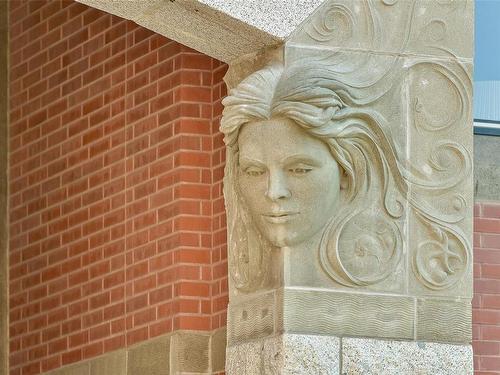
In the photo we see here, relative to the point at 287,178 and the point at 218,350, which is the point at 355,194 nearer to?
the point at 287,178

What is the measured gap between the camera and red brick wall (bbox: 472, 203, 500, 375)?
10203 mm

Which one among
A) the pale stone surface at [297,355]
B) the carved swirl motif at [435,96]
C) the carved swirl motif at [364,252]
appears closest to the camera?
the pale stone surface at [297,355]

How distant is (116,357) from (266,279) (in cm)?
161

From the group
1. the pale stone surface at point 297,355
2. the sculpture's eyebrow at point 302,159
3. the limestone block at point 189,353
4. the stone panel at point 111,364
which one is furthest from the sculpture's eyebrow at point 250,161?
the stone panel at point 111,364

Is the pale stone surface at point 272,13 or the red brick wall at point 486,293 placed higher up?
the pale stone surface at point 272,13

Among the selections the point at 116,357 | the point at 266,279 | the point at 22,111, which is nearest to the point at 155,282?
the point at 116,357

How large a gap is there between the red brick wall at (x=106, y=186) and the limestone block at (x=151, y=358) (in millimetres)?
68

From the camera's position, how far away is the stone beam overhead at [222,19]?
9.09 m

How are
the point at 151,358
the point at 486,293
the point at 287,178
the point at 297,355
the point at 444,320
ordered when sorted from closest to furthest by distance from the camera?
the point at 297,355 < the point at 287,178 < the point at 444,320 < the point at 151,358 < the point at 486,293

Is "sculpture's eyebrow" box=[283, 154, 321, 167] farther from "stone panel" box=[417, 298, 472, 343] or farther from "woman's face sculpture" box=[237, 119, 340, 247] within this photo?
"stone panel" box=[417, 298, 472, 343]

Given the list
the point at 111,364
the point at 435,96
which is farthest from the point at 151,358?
the point at 435,96

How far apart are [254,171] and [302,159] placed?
0.25 m

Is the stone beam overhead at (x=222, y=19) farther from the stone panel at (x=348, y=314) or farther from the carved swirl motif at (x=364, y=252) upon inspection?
the stone panel at (x=348, y=314)

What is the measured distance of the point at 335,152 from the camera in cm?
899
